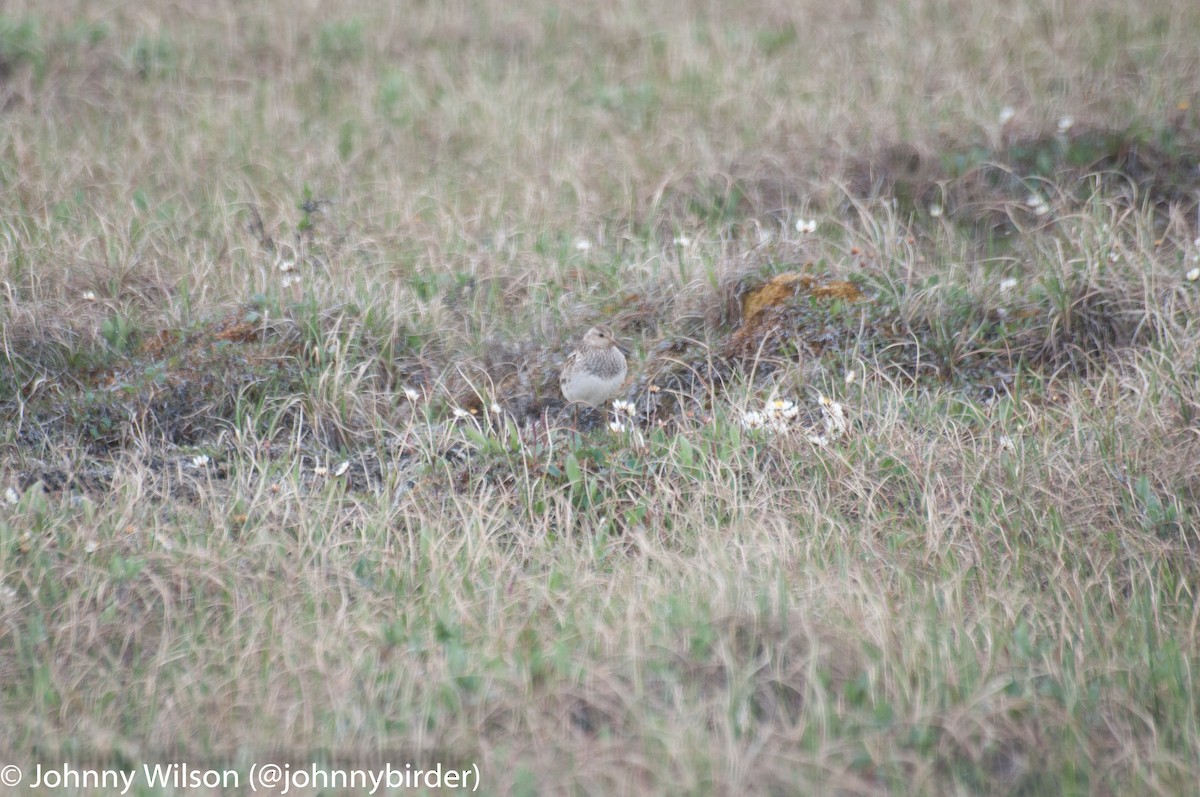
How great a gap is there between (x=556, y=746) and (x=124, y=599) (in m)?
1.63

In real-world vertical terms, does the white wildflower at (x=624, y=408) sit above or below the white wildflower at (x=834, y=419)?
below

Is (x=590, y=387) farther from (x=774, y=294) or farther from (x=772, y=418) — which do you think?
(x=774, y=294)

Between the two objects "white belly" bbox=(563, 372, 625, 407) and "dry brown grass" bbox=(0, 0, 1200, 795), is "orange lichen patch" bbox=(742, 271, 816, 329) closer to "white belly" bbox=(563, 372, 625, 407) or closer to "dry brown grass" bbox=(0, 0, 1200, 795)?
"dry brown grass" bbox=(0, 0, 1200, 795)

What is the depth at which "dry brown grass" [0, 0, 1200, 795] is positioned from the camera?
3.22 metres

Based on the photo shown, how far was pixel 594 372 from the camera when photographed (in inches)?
187

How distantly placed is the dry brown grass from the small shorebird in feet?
0.70

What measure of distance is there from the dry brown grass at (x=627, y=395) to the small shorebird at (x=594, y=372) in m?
0.21

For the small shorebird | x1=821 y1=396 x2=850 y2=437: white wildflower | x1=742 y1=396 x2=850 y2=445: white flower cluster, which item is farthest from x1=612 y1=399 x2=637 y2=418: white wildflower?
x1=821 y1=396 x2=850 y2=437: white wildflower

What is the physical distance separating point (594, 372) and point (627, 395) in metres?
0.51

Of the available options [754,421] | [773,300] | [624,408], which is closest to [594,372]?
[624,408]

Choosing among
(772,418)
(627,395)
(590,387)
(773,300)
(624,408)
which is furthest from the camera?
(773,300)

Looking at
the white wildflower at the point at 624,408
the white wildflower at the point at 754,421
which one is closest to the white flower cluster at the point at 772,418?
the white wildflower at the point at 754,421

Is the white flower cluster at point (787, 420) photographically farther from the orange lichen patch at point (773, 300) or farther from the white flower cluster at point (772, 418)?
the orange lichen patch at point (773, 300)

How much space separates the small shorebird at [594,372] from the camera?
4.74 m
